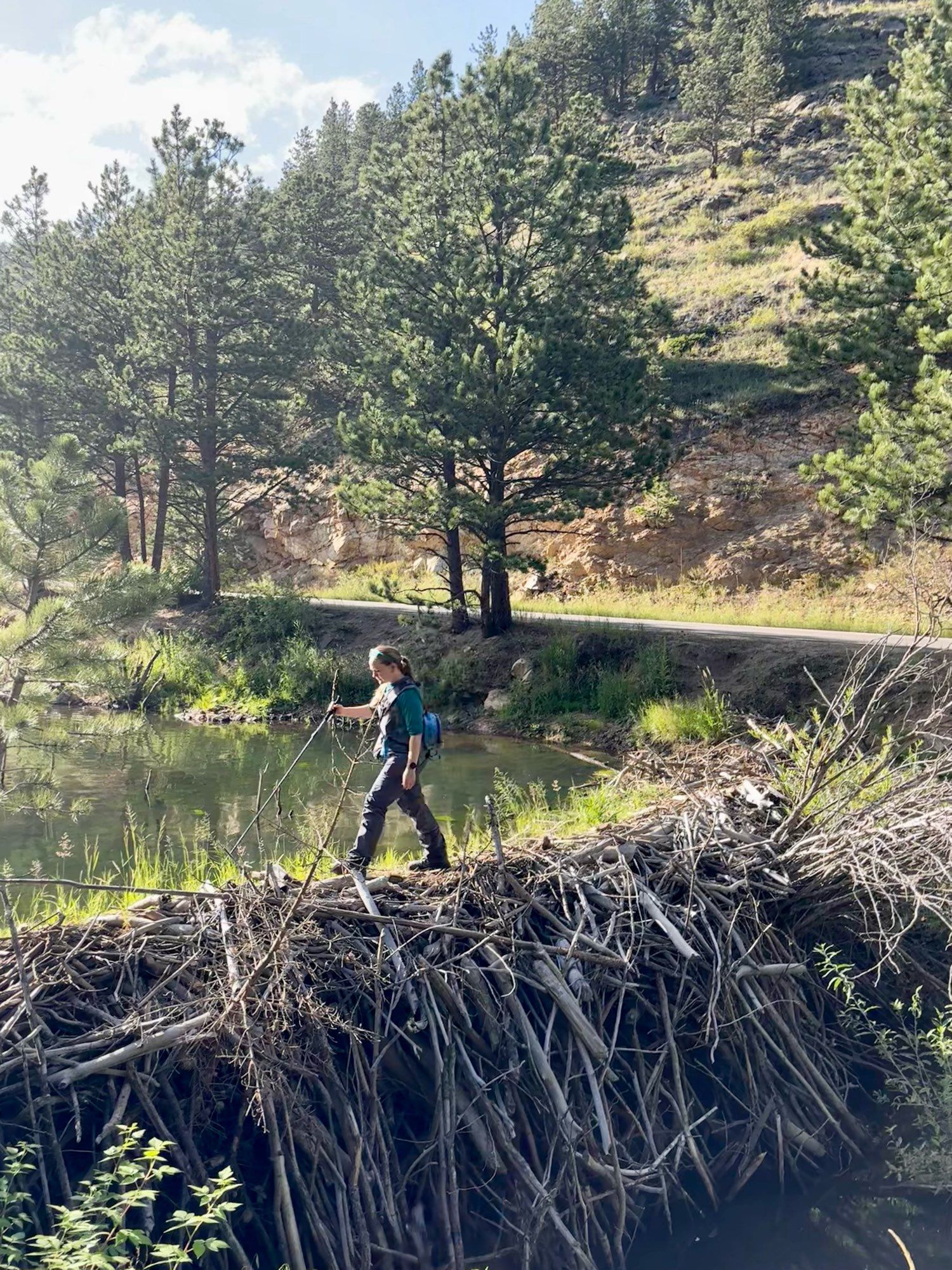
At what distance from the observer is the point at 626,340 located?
20375 mm

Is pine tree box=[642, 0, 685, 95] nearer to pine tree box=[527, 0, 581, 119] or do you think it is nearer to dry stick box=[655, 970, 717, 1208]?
pine tree box=[527, 0, 581, 119]

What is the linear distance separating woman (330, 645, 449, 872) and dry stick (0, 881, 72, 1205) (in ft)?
10.0

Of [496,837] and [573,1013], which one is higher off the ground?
[496,837]

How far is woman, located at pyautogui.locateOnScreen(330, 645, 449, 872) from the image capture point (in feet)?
25.5

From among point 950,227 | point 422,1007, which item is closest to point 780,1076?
point 422,1007

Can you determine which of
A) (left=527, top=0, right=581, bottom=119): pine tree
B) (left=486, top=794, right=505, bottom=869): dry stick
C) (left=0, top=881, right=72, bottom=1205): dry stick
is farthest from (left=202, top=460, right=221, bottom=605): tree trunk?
(left=527, top=0, right=581, bottom=119): pine tree

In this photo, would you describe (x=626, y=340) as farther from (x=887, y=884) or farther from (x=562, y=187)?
(x=887, y=884)

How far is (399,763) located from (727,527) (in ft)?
74.8

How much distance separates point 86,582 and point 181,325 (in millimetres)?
18569

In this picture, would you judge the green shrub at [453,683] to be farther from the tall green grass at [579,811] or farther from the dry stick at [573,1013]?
the dry stick at [573,1013]

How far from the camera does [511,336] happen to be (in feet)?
→ 63.8

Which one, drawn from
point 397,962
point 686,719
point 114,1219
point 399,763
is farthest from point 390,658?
point 686,719

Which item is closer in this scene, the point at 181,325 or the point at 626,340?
the point at 626,340

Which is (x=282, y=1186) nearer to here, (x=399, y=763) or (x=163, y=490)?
(x=399, y=763)
